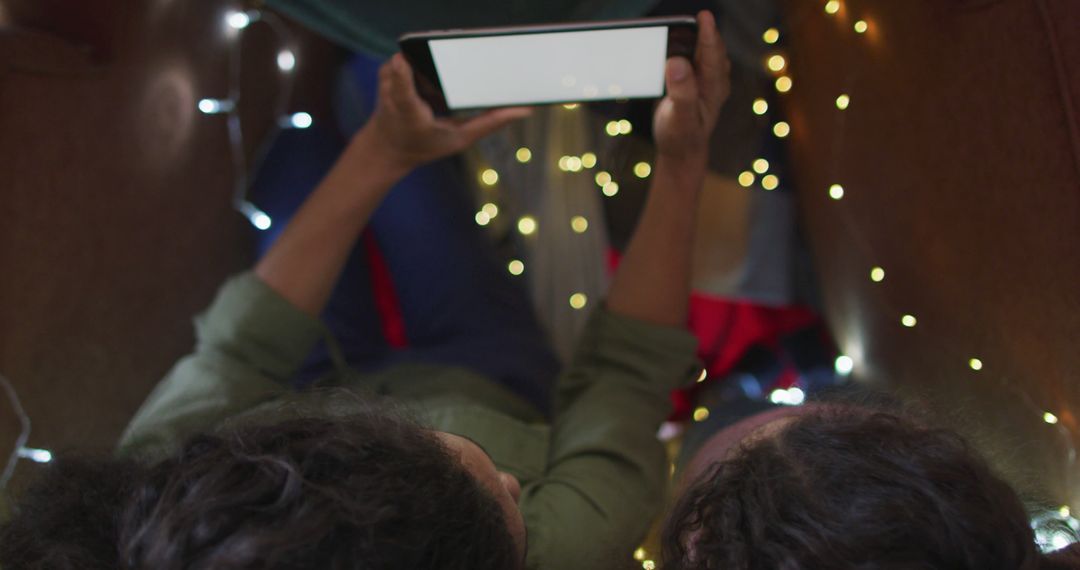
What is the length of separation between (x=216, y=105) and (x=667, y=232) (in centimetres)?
58

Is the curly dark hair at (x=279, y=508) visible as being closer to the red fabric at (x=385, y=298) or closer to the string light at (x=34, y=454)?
the string light at (x=34, y=454)

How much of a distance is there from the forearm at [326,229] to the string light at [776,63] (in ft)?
1.54

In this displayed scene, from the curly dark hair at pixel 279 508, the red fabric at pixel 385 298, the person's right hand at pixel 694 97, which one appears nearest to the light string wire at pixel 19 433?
the curly dark hair at pixel 279 508

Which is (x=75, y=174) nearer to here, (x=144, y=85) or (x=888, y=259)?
(x=144, y=85)

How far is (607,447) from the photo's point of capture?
733mm

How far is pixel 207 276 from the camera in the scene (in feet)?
3.16

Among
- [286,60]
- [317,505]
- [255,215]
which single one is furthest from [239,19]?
[317,505]

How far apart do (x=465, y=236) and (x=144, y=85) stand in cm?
40

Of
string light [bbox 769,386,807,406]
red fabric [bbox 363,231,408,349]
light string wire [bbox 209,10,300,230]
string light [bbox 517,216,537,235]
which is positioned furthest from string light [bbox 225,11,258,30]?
string light [bbox 769,386,807,406]

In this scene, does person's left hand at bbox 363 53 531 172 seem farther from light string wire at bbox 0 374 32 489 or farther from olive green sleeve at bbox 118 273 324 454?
light string wire at bbox 0 374 32 489

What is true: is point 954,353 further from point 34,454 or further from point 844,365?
point 34,454

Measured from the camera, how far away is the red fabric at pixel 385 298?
1.08 meters

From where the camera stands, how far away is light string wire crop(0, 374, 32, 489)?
28.3 inches

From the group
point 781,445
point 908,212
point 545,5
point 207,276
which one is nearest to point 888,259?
point 908,212
